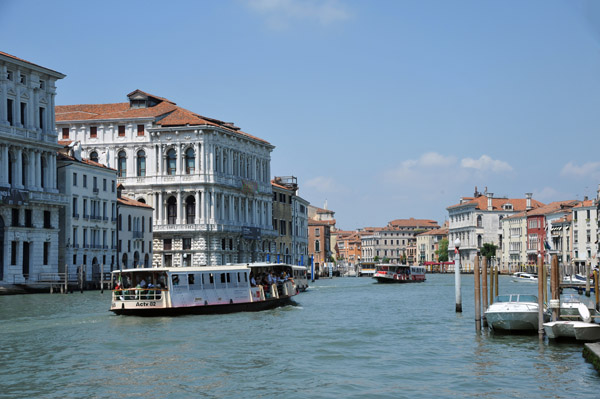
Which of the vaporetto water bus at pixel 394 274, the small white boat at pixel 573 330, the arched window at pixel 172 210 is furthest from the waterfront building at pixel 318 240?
the small white boat at pixel 573 330

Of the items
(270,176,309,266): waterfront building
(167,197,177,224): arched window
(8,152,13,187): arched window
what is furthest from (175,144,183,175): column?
(8,152,13,187): arched window

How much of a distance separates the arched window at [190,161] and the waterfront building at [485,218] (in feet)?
253

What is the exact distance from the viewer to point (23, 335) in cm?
2667

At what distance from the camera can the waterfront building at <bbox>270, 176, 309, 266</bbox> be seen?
96062 millimetres

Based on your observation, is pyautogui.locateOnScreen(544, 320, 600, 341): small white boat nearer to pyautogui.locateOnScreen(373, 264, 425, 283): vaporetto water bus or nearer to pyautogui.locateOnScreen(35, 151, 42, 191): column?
pyautogui.locateOnScreen(35, 151, 42, 191): column

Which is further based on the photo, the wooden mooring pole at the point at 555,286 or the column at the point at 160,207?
the column at the point at 160,207

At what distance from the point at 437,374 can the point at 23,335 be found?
12.7m

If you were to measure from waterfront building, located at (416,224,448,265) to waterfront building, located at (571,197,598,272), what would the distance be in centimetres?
7809

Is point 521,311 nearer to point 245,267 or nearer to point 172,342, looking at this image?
point 172,342

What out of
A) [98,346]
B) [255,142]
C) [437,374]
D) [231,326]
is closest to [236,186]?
[255,142]

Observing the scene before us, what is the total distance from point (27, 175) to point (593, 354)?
4197cm

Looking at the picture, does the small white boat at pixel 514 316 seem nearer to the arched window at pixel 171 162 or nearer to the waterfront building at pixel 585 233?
the arched window at pixel 171 162

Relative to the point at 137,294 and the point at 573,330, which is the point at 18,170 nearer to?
the point at 137,294

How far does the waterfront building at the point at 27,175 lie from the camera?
53188 millimetres
